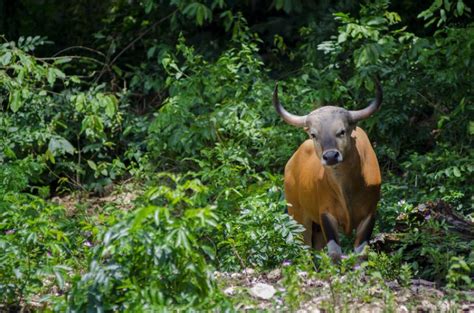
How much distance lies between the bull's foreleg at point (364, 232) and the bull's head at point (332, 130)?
54 centimetres

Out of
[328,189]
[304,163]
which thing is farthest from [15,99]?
[328,189]

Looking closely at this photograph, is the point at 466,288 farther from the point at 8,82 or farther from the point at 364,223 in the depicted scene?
the point at 8,82

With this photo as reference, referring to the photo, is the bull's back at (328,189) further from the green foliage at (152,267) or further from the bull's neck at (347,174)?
the green foliage at (152,267)

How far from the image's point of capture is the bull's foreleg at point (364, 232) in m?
8.49

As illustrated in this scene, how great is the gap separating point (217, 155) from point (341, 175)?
5.12 ft

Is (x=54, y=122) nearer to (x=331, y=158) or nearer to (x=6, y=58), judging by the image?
(x=6, y=58)

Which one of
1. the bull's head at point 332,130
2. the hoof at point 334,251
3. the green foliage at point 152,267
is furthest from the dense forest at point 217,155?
the bull's head at point 332,130

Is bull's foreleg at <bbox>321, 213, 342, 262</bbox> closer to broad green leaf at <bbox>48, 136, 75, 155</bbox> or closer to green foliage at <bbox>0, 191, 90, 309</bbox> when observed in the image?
green foliage at <bbox>0, 191, 90, 309</bbox>

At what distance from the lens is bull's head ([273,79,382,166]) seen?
8406 millimetres

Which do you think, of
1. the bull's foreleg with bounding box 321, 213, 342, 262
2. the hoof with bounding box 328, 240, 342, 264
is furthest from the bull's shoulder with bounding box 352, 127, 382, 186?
the hoof with bounding box 328, 240, 342, 264

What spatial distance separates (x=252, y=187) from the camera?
916 cm

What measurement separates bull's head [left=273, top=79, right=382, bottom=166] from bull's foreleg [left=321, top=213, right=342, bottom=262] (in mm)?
518

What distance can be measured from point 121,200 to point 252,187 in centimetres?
186

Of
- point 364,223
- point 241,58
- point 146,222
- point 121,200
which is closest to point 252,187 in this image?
point 364,223
